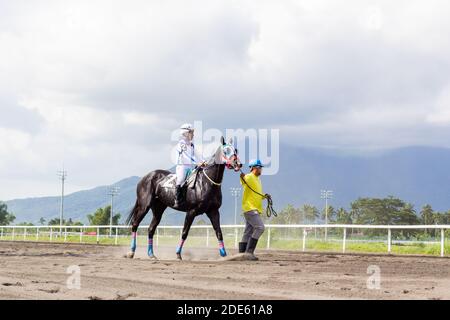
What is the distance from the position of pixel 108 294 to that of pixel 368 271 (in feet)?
17.2

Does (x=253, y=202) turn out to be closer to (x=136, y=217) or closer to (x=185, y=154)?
(x=185, y=154)

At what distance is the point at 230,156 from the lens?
14086 mm

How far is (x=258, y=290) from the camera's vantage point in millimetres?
8391

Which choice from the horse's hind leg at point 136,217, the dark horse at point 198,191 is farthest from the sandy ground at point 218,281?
the horse's hind leg at point 136,217

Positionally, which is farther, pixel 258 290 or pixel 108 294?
pixel 258 290

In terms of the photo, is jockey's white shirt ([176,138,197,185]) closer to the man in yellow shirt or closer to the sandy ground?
the man in yellow shirt

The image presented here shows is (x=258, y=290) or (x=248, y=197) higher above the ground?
(x=248, y=197)

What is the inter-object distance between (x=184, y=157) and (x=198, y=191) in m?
0.84

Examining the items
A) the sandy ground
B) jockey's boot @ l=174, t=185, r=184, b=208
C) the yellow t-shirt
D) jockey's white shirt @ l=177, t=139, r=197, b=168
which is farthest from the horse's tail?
the sandy ground

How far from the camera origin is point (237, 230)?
88.1 feet

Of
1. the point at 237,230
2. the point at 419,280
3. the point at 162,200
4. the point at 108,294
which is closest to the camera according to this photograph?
the point at 108,294
